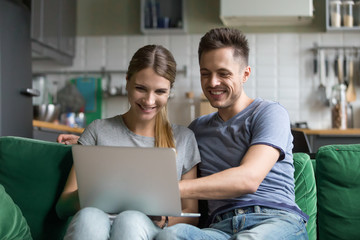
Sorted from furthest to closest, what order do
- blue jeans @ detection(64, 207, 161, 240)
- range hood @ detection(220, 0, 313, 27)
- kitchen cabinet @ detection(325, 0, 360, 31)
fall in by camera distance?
kitchen cabinet @ detection(325, 0, 360, 31)
range hood @ detection(220, 0, 313, 27)
blue jeans @ detection(64, 207, 161, 240)

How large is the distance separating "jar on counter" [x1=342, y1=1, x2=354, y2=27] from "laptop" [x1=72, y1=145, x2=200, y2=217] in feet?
11.4

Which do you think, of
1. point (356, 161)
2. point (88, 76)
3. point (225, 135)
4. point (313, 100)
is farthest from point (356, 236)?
point (88, 76)

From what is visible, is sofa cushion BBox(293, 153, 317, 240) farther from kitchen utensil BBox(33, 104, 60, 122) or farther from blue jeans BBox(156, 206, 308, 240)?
kitchen utensil BBox(33, 104, 60, 122)

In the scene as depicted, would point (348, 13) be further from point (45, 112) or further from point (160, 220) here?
point (160, 220)

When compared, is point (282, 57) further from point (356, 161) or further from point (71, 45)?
point (356, 161)

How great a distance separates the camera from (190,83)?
193 inches

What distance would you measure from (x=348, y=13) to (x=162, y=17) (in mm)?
1652

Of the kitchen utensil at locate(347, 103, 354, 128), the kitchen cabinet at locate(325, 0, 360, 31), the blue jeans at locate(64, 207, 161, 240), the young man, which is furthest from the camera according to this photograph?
the kitchen utensil at locate(347, 103, 354, 128)

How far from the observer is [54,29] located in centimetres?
446

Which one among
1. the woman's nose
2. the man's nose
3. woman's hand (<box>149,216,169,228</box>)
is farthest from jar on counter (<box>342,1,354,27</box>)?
woman's hand (<box>149,216,169,228</box>)

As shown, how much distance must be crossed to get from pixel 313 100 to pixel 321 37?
0.58 meters

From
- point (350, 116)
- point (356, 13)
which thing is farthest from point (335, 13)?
point (350, 116)

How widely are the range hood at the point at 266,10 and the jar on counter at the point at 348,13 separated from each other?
287 millimetres

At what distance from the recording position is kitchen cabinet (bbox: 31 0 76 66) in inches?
159
